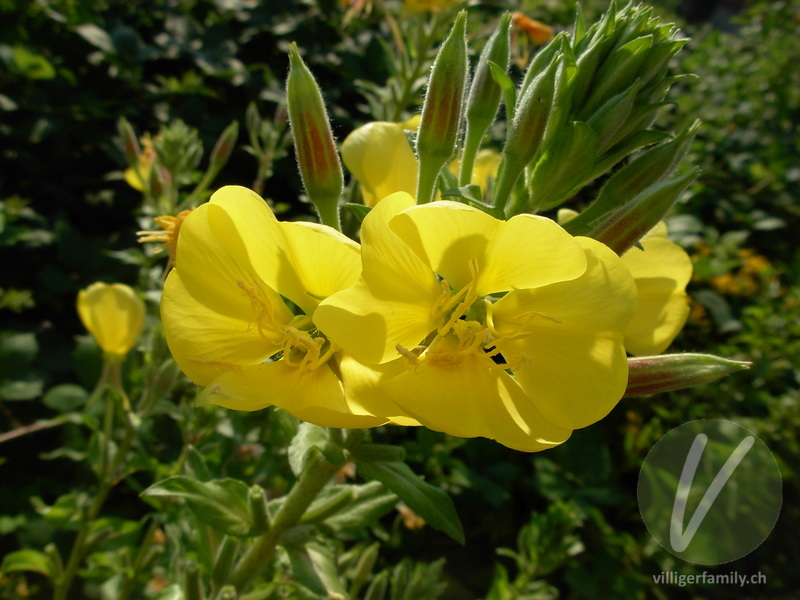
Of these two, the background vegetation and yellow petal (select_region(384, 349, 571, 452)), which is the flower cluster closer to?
yellow petal (select_region(384, 349, 571, 452))

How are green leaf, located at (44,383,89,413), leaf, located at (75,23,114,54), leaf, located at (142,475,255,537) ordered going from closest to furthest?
1. leaf, located at (142,475,255,537)
2. green leaf, located at (44,383,89,413)
3. leaf, located at (75,23,114,54)

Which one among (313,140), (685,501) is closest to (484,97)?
(313,140)

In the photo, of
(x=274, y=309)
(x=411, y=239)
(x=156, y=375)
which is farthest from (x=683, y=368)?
(x=156, y=375)

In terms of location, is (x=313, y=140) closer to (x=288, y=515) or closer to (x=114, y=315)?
(x=288, y=515)

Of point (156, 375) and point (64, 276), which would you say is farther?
point (64, 276)

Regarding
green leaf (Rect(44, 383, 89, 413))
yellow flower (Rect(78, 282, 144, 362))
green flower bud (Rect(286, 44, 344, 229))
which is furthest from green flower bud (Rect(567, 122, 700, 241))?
green leaf (Rect(44, 383, 89, 413))

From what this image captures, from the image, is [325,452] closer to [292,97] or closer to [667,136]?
[292,97]
